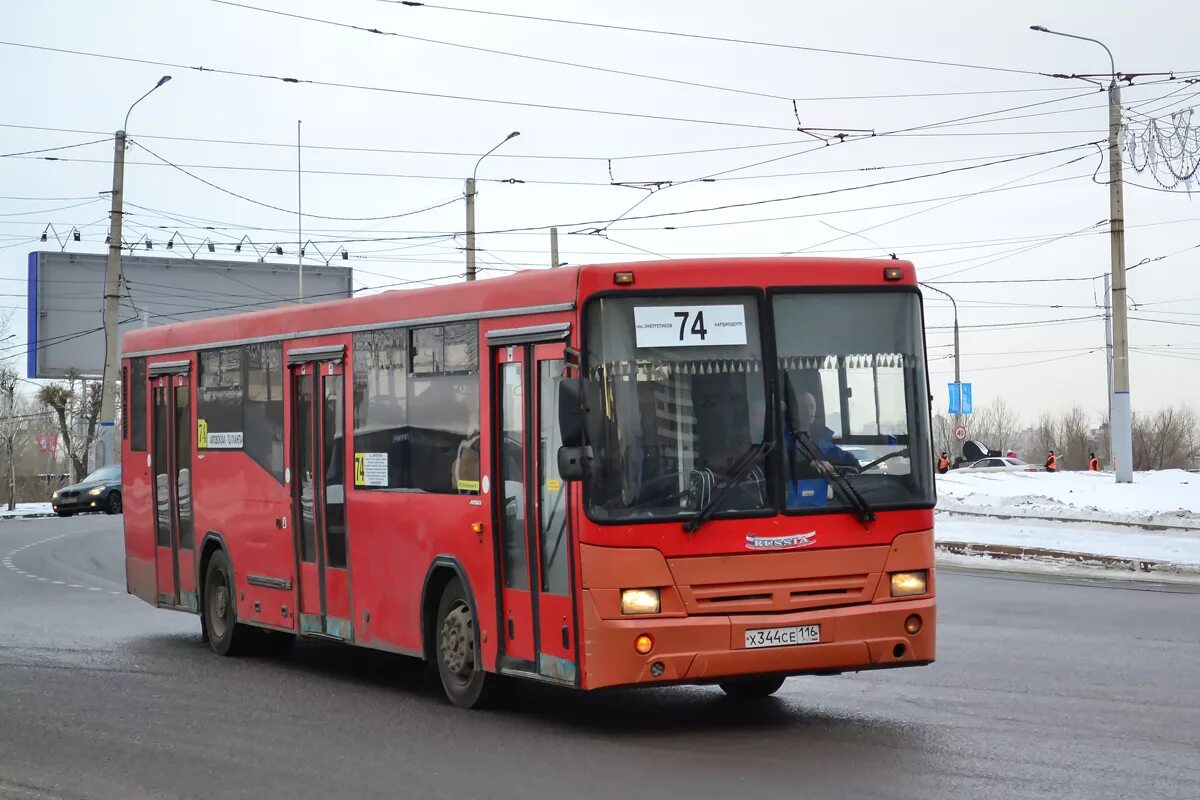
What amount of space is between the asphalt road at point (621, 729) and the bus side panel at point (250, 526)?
1.88 ft

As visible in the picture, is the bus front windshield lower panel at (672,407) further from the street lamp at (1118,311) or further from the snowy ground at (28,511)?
the snowy ground at (28,511)

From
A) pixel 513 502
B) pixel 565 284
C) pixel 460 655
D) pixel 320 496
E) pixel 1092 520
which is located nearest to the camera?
pixel 565 284

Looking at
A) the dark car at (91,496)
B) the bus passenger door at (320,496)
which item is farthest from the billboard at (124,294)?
the bus passenger door at (320,496)

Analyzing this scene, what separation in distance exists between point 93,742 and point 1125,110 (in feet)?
102

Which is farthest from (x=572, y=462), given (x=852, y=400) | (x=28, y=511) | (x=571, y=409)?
(x=28, y=511)

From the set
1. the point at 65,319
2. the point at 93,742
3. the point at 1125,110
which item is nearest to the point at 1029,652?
the point at 93,742

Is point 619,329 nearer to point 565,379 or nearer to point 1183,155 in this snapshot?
point 565,379

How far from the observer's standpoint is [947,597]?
1880 centimetres

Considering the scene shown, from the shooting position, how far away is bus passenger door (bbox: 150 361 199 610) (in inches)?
622

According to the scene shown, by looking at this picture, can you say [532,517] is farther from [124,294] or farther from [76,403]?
[76,403]

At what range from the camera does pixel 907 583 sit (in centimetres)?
992

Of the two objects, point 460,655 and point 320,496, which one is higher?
point 320,496

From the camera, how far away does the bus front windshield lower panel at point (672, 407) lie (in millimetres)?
9516

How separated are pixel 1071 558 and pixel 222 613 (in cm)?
1346
